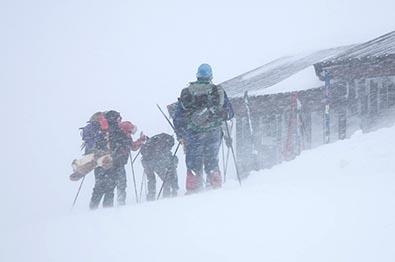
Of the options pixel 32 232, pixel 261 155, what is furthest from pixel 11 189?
pixel 32 232

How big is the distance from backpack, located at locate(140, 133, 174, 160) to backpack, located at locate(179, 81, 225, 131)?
2.94 meters

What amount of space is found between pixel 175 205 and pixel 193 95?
2.17 m

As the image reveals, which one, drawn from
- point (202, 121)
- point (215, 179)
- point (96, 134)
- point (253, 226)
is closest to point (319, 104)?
point (215, 179)

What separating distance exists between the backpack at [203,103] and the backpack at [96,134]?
1.85m

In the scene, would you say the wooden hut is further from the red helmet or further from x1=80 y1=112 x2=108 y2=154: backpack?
x1=80 y1=112 x2=108 y2=154: backpack

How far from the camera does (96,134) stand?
8.76m

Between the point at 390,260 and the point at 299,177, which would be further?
the point at 299,177

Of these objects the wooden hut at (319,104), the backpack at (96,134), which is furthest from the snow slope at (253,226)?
the wooden hut at (319,104)

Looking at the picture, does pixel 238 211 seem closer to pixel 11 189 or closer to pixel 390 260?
pixel 390 260

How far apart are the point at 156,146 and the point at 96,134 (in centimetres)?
199

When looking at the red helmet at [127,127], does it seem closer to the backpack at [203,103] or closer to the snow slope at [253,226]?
the backpack at [203,103]

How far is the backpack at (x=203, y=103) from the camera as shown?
756 cm

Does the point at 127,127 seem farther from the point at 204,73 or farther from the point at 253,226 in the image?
the point at 253,226

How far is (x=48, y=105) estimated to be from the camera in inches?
3132
